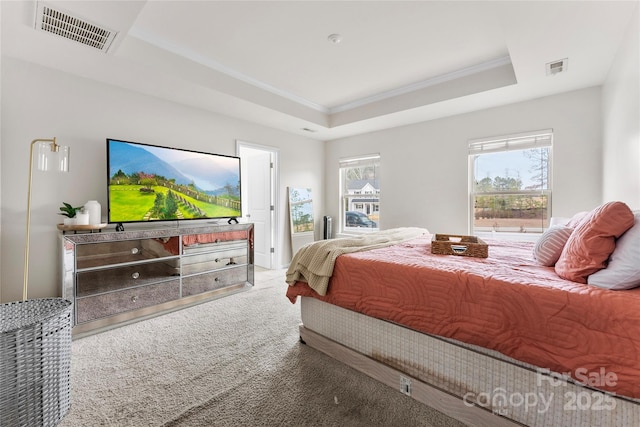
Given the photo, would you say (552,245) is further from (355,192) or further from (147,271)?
(355,192)

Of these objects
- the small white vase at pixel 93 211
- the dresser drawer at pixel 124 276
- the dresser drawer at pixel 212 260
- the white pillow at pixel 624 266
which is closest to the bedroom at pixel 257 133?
the small white vase at pixel 93 211

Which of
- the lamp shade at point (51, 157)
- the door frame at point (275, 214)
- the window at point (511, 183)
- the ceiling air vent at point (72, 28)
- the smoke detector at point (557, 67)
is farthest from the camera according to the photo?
the door frame at point (275, 214)

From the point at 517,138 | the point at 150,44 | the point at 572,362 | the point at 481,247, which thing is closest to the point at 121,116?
the point at 150,44

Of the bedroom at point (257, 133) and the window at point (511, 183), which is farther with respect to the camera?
the window at point (511, 183)

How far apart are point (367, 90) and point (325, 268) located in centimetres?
287

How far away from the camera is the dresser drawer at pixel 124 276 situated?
2.44 meters

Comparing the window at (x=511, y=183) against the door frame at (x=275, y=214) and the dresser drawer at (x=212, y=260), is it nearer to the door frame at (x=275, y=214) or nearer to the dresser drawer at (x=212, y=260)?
the door frame at (x=275, y=214)

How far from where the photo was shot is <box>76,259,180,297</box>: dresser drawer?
2443mm

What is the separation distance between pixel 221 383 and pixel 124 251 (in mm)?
1745

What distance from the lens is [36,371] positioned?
136 cm

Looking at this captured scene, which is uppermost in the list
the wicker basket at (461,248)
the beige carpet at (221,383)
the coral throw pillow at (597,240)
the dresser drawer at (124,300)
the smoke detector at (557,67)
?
the smoke detector at (557,67)

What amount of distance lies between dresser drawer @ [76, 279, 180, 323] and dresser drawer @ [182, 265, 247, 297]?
0.12 metres

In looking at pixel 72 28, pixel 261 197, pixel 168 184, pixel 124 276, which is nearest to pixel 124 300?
pixel 124 276

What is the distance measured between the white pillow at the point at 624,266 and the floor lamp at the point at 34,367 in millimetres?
2612
